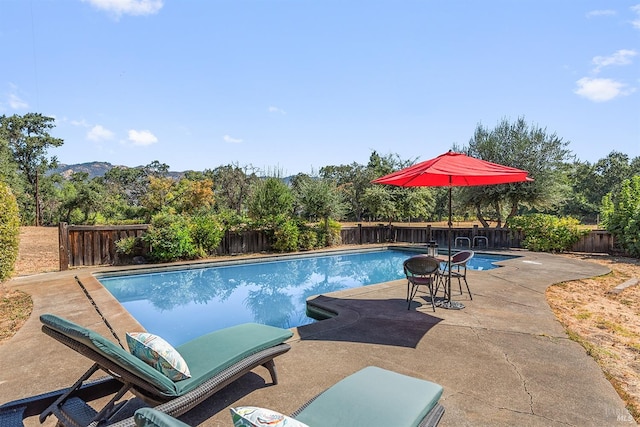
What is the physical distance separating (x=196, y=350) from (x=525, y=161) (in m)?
15.3

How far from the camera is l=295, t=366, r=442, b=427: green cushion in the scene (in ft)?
5.87

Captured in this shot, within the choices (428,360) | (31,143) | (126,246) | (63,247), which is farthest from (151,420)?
(31,143)

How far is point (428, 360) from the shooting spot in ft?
11.1

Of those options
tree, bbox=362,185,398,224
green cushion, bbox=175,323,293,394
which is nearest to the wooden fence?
tree, bbox=362,185,398,224

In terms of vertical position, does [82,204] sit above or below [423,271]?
above

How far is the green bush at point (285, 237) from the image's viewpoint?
13062 mm

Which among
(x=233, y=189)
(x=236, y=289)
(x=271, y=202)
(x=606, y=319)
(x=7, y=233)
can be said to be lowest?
(x=236, y=289)

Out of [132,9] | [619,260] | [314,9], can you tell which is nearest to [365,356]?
[314,9]

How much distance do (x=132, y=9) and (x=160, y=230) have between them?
5881 mm

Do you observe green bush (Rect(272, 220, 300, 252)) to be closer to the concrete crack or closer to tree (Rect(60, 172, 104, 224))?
the concrete crack

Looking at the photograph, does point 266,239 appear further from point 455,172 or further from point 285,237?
point 455,172

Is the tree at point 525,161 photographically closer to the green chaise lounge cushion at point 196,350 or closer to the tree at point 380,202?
the tree at point 380,202

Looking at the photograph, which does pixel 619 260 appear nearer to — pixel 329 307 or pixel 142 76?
pixel 329 307

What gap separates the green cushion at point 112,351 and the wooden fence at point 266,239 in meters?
8.84
